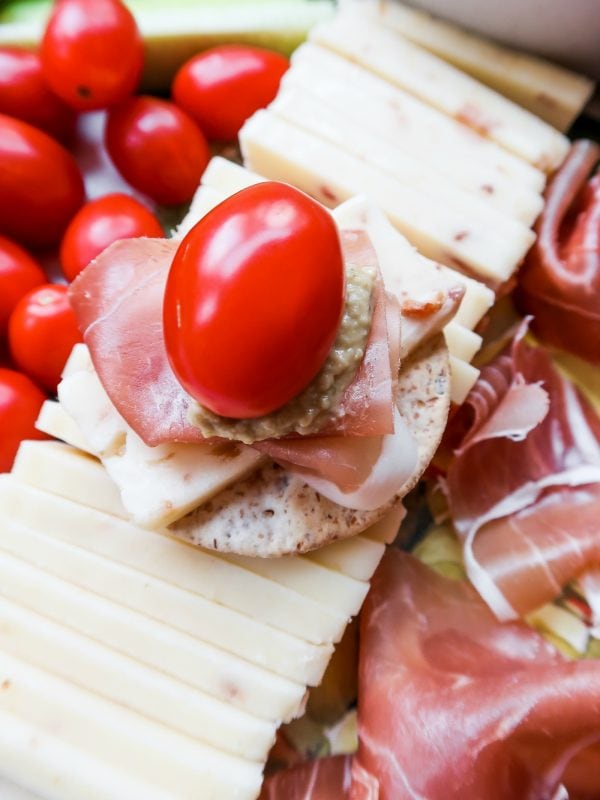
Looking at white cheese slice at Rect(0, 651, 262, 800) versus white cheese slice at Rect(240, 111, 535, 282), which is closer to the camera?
white cheese slice at Rect(0, 651, 262, 800)

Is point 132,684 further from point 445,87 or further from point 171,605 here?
point 445,87

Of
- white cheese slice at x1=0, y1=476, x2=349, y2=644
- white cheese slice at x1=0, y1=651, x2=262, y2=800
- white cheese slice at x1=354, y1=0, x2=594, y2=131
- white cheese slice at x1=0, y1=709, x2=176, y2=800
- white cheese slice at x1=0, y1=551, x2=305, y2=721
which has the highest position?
white cheese slice at x1=354, y1=0, x2=594, y2=131

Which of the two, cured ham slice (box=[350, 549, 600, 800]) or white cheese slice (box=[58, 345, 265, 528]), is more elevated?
white cheese slice (box=[58, 345, 265, 528])

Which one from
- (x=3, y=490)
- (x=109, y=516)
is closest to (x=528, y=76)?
(x=109, y=516)

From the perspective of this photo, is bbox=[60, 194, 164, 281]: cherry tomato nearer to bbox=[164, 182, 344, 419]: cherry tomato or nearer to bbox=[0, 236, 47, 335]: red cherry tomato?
bbox=[0, 236, 47, 335]: red cherry tomato

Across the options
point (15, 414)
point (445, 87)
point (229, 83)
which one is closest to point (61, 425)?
point (15, 414)

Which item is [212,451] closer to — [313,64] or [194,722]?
[194,722]

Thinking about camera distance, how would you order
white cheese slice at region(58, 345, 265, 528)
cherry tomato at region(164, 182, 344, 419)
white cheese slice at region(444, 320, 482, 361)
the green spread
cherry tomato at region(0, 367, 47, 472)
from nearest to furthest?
cherry tomato at region(164, 182, 344, 419), the green spread, white cheese slice at region(58, 345, 265, 528), white cheese slice at region(444, 320, 482, 361), cherry tomato at region(0, 367, 47, 472)

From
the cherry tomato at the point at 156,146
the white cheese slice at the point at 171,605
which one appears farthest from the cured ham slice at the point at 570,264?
the white cheese slice at the point at 171,605

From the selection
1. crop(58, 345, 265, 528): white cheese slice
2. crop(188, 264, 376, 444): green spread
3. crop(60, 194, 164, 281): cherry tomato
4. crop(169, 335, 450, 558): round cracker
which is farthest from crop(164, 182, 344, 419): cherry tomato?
crop(60, 194, 164, 281): cherry tomato
